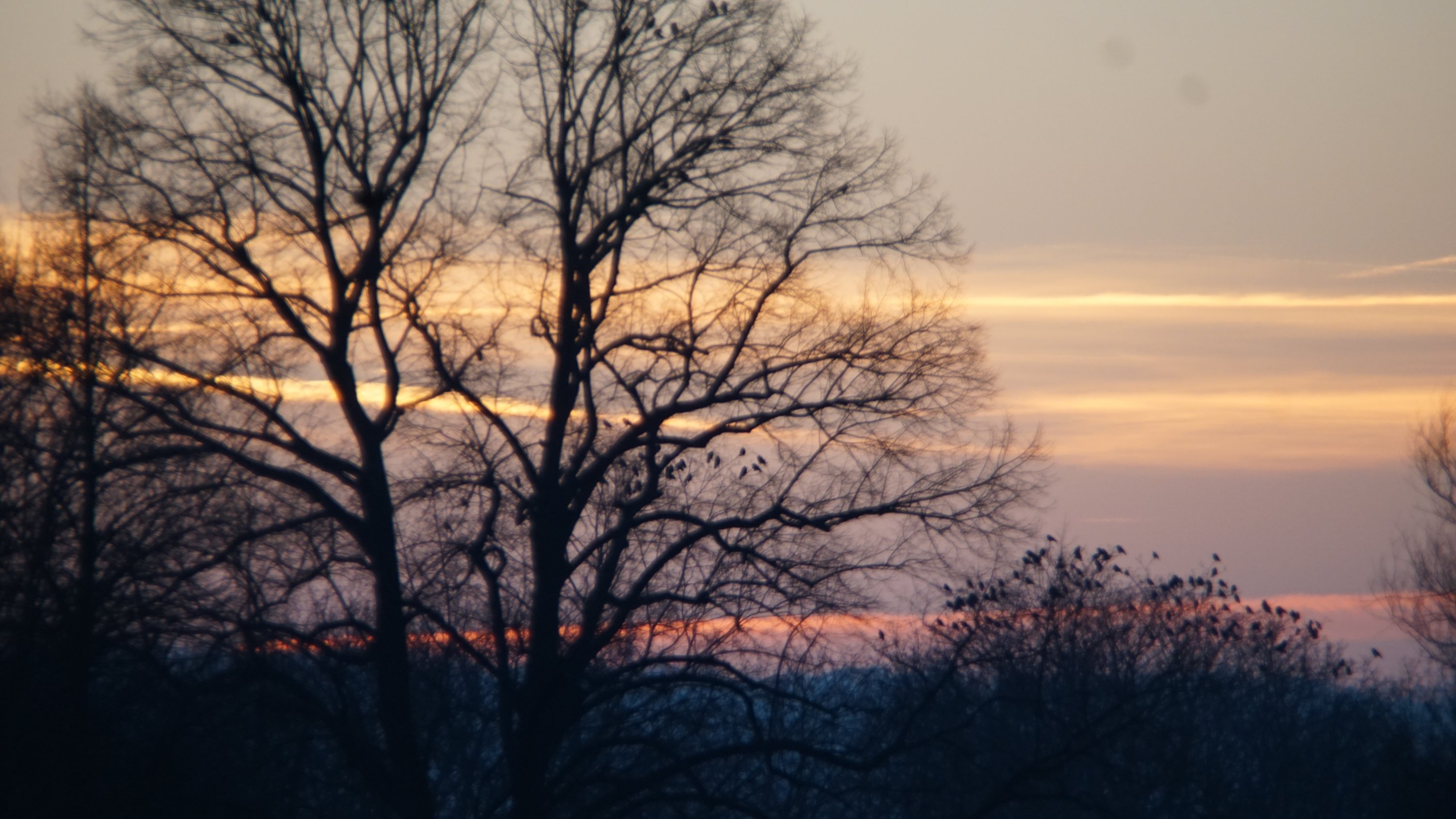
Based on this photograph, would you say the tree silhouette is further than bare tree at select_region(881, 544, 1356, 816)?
No

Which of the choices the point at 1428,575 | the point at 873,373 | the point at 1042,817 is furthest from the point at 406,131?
the point at 1428,575

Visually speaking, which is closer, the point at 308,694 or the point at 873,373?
the point at 308,694

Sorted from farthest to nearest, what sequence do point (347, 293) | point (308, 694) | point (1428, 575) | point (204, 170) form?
point (1428, 575) → point (347, 293) → point (204, 170) → point (308, 694)

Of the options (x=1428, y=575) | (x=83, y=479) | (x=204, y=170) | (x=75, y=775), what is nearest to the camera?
(x=75, y=775)

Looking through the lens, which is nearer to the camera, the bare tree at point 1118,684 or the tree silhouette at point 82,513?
the tree silhouette at point 82,513

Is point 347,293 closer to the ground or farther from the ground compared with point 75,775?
farther from the ground

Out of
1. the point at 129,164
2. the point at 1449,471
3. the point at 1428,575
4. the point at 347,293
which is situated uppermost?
the point at 129,164

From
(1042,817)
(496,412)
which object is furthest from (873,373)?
(1042,817)

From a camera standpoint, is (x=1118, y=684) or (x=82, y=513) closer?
(x=82, y=513)

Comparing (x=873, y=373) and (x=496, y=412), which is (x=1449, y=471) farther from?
(x=496, y=412)

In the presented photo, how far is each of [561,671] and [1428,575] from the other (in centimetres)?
2579

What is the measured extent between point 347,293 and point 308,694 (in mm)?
4157

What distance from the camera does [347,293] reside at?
13.3 m

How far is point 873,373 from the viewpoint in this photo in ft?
45.2
